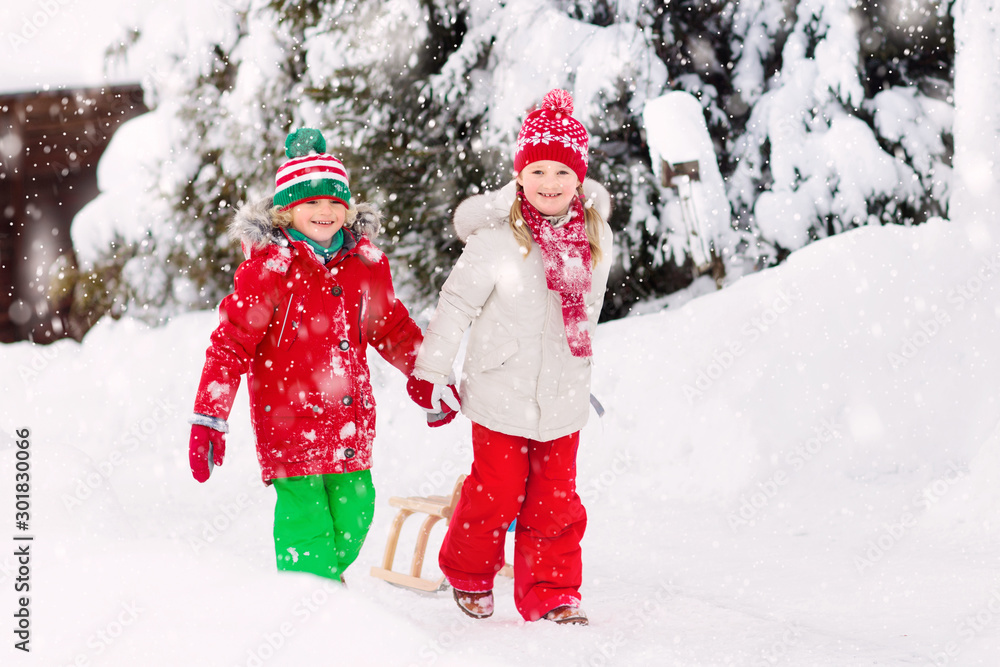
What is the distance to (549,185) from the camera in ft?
10.0

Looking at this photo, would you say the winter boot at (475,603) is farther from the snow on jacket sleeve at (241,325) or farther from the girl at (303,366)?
the snow on jacket sleeve at (241,325)

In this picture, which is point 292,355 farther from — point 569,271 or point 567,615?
point 567,615

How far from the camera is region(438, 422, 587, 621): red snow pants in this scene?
9.96ft

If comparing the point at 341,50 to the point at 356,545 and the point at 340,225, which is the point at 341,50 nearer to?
the point at 340,225

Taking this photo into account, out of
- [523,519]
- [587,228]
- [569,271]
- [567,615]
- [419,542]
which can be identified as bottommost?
[567,615]

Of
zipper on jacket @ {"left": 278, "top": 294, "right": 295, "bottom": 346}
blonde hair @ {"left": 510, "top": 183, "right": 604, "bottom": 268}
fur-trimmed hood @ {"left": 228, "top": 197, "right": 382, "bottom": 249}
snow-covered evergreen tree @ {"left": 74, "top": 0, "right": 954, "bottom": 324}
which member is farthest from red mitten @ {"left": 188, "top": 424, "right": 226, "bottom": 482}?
snow-covered evergreen tree @ {"left": 74, "top": 0, "right": 954, "bottom": 324}

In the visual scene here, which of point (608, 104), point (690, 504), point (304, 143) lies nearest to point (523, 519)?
point (304, 143)

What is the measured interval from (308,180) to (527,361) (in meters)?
0.98

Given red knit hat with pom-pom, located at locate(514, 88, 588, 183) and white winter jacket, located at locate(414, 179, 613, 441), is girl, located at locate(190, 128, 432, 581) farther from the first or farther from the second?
red knit hat with pom-pom, located at locate(514, 88, 588, 183)

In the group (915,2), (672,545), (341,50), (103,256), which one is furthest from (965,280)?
(103,256)

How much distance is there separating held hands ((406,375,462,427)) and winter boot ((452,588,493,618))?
24.2 inches

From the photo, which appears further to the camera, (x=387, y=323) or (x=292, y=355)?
(x=387, y=323)

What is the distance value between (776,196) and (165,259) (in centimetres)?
499

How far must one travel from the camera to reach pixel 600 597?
334cm
